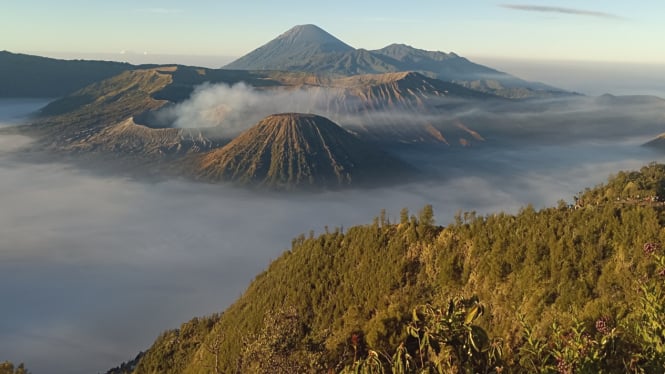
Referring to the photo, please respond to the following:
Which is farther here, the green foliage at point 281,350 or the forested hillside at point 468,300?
the green foliage at point 281,350

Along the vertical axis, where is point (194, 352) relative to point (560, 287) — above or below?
below

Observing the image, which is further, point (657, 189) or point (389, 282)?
point (657, 189)

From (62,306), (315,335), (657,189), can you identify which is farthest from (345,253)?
(62,306)

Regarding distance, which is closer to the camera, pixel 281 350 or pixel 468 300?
pixel 468 300

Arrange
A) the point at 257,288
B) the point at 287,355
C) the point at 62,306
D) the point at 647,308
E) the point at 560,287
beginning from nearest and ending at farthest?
the point at 647,308 < the point at 287,355 < the point at 560,287 < the point at 257,288 < the point at 62,306

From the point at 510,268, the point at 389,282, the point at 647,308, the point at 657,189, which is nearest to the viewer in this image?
the point at 647,308

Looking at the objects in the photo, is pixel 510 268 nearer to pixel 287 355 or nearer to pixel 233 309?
pixel 287 355

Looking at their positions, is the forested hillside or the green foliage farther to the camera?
the green foliage

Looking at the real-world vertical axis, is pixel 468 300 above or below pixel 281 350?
above
